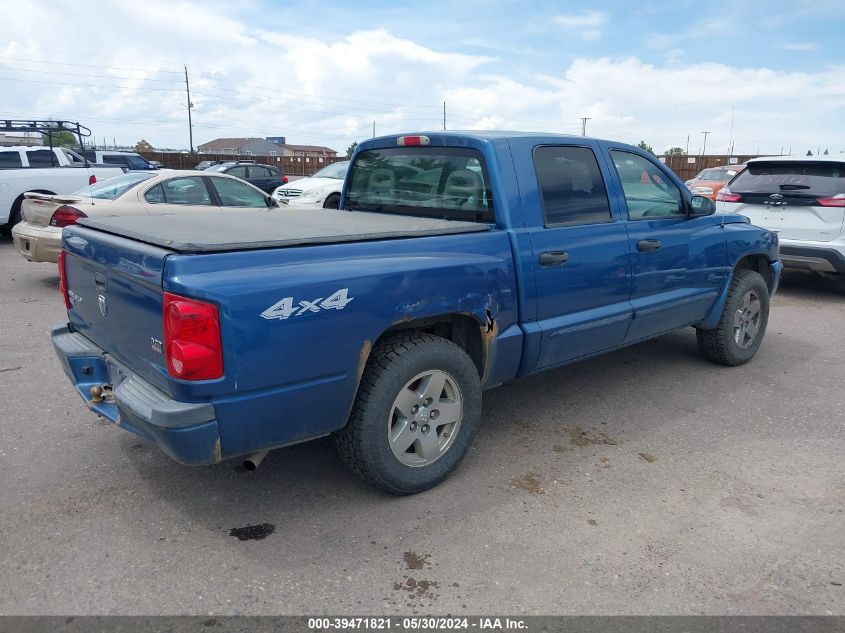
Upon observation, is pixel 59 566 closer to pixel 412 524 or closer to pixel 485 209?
pixel 412 524

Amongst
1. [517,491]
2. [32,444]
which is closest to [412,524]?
[517,491]

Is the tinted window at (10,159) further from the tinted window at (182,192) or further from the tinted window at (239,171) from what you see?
the tinted window at (239,171)

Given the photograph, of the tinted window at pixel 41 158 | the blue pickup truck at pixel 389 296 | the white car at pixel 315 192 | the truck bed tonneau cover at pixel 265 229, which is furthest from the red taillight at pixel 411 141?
the tinted window at pixel 41 158

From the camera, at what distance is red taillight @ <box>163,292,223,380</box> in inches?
100.0

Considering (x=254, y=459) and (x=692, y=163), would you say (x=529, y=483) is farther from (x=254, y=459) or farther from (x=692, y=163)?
(x=692, y=163)

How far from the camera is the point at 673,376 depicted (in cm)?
532

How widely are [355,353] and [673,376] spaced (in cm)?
333

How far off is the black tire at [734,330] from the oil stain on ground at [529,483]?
2539 millimetres

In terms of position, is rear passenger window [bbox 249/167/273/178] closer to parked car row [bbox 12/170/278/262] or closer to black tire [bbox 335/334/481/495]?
parked car row [bbox 12/170/278/262]

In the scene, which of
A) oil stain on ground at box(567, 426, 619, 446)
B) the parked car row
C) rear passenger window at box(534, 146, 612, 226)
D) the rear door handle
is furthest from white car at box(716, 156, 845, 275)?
the rear door handle

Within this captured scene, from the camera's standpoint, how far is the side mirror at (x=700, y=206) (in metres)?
4.77

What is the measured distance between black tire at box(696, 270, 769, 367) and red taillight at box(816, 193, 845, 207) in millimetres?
2960

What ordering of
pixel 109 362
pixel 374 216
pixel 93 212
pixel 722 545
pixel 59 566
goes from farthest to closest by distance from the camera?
pixel 93 212 < pixel 374 216 < pixel 109 362 < pixel 722 545 < pixel 59 566

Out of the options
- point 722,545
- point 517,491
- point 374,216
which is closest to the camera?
point 722,545
